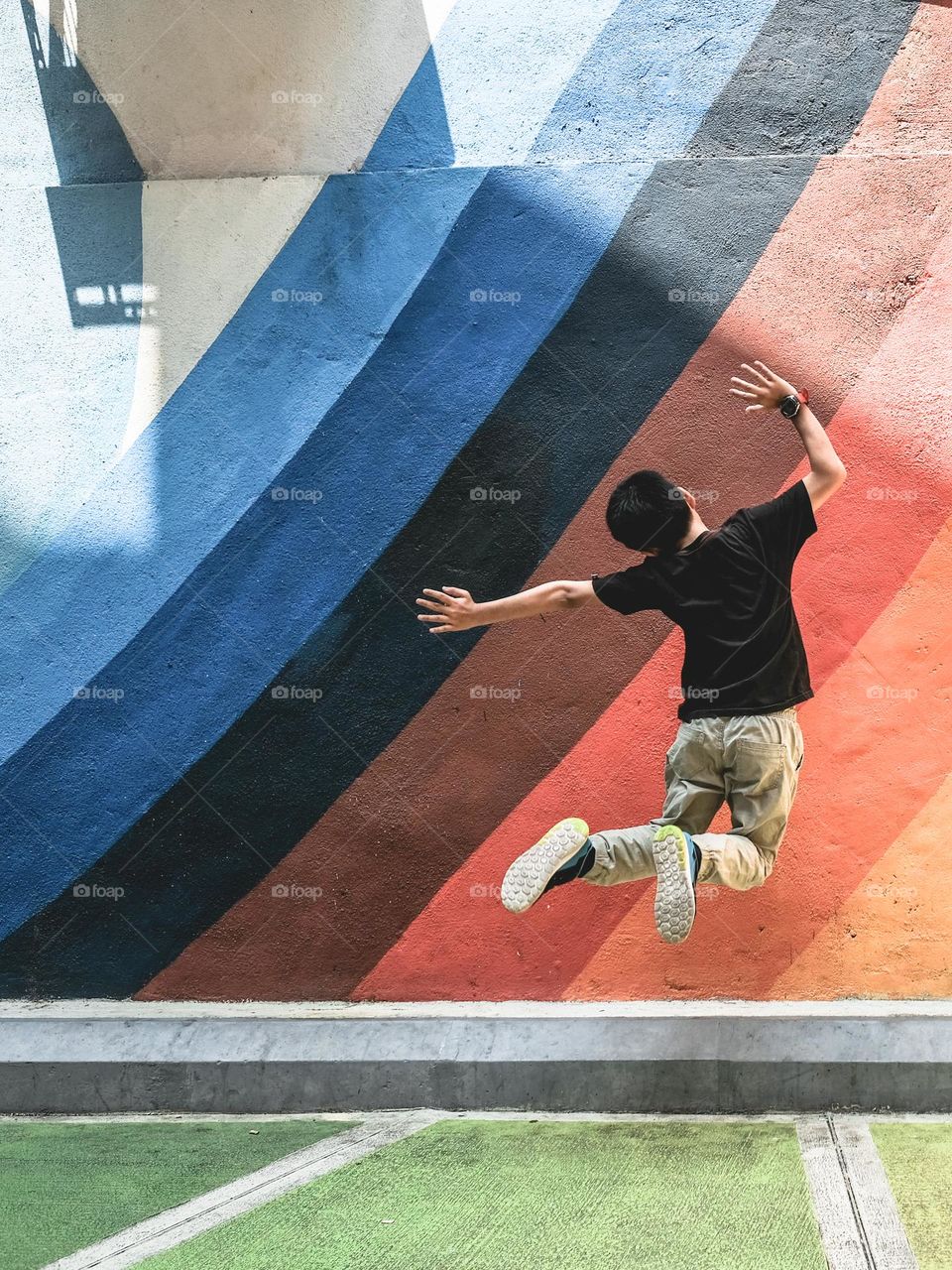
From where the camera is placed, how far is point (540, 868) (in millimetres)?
3971

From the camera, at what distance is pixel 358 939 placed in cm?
522

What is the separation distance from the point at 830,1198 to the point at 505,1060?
1.42m

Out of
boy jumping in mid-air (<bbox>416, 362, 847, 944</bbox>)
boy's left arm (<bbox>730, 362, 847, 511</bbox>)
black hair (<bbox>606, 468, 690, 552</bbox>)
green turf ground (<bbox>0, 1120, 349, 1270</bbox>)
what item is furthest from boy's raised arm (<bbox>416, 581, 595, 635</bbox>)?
→ green turf ground (<bbox>0, 1120, 349, 1270</bbox>)

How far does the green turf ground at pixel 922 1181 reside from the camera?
3.38 meters

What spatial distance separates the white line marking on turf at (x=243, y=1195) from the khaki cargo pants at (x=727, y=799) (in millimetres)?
1314

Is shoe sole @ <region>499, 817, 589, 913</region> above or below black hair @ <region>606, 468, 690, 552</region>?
below

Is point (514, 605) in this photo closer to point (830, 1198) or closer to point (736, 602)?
point (736, 602)

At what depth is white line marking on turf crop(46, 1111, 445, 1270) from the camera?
11.7 ft

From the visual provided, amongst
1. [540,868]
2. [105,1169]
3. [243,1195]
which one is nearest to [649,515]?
[540,868]

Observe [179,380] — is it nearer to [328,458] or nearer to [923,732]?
[328,458]

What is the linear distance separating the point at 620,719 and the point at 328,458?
5.86 feet

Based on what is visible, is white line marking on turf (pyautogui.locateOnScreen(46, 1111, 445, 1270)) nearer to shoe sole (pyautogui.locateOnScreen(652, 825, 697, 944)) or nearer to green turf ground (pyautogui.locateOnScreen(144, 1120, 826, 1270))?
green turf ground (pyautogui.locateOnScreen(144, 1120, 826, 1270))

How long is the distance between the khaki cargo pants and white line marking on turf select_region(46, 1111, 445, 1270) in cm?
131

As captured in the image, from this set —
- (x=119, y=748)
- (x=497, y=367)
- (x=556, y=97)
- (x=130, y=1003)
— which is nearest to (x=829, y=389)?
(x=497, y=367)
